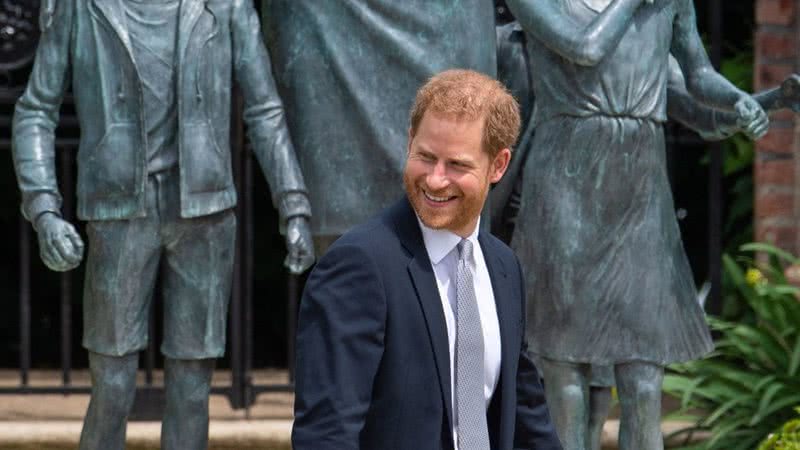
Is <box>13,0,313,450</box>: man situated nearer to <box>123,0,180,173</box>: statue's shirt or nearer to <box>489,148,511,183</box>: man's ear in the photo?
<box>123,0,180,173</box>: statue's shirt

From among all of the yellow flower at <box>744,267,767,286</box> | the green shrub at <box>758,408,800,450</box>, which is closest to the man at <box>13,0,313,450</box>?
the green shrub at <box>758,408,800,450</box>

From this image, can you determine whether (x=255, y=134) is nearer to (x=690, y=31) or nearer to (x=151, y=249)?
(x=151, y=249)

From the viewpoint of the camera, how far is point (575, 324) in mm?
5590

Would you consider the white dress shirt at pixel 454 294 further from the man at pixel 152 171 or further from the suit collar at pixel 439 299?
the man at pixel 152 171

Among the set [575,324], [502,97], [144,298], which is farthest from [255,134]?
[502,97]

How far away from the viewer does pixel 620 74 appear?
5.52 m

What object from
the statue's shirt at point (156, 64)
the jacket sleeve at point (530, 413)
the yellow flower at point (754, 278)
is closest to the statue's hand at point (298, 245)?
the statue's shirt at point (156, 64)

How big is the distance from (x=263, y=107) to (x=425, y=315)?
227 cm

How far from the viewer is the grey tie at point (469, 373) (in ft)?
11.3

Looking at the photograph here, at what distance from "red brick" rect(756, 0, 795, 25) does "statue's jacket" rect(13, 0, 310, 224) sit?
122 inches

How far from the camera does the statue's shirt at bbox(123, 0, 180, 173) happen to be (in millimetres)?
5438

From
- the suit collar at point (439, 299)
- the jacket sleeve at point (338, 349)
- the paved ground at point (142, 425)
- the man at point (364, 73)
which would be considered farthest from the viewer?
the paved ground at point (142, 425)

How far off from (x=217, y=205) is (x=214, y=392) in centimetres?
263

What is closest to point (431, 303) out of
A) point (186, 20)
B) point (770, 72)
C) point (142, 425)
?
point (186, 20)
